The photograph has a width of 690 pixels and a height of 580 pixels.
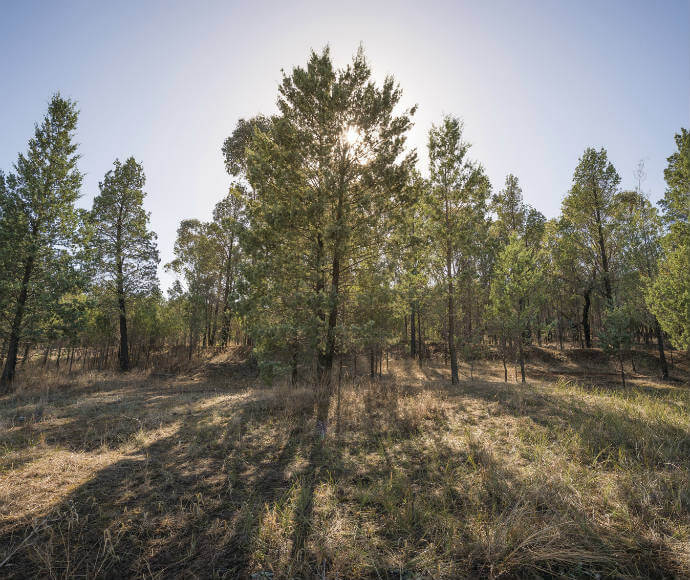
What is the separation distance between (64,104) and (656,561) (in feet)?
85.1

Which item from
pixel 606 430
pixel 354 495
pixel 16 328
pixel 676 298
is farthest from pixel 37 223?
pixel 676 298

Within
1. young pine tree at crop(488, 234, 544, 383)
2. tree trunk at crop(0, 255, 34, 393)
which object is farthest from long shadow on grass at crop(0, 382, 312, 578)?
tree trunk at crop(0, 255, 34, 393)

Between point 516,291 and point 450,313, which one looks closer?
point 450,313

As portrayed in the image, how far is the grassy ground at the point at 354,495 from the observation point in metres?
2.70

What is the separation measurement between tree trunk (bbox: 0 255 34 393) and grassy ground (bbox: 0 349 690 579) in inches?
378

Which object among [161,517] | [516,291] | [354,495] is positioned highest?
[516,291]

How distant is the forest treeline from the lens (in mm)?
9500

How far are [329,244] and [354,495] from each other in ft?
22.6

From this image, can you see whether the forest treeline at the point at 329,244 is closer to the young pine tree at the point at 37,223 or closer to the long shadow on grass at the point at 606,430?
the young pine tree at the point at 37,223

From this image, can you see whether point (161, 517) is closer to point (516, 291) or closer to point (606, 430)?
point (606, 430)

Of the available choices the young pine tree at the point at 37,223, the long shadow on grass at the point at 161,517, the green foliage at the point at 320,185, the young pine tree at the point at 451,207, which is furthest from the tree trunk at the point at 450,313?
the young pine tree at the point at 37,223

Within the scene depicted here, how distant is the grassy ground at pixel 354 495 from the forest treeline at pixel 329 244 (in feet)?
10.3

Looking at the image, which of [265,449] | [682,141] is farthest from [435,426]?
[682,141]

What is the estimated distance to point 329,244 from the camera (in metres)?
9.35
